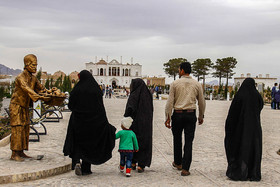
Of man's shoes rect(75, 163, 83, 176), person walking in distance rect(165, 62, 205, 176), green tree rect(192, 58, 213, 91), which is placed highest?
green tree rect(192, 58, 213, 91)

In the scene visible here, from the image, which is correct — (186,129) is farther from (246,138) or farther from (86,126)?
(86,126)

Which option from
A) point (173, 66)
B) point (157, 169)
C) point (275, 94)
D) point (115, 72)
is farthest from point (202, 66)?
point (157, 169)

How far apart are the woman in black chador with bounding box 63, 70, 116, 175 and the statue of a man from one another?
2.97 ft

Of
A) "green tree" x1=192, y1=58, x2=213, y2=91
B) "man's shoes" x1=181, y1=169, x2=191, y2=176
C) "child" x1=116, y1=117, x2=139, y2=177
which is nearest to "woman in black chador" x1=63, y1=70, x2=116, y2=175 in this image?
"child" x1=116, y1=117, x2=139, y2=177

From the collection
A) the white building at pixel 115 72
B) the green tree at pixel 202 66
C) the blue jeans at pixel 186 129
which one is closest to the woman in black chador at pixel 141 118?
the blue jeans at pixel 186 129

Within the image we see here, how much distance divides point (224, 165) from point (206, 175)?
37.9 inches

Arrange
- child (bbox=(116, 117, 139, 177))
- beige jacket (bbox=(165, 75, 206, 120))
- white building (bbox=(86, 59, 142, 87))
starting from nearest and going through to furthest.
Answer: child (bbox=(116, 117, 139, 177)) → beige jacket (bbox=(165, 75, 206, 120)) → white building (bbox=(86, 59, 142, 87))

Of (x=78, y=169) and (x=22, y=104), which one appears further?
(x=22, y=104)

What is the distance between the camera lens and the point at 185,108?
6.18 meters

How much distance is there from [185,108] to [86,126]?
5.44 ft

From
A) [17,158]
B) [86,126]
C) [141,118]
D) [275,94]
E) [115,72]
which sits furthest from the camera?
[115,72]

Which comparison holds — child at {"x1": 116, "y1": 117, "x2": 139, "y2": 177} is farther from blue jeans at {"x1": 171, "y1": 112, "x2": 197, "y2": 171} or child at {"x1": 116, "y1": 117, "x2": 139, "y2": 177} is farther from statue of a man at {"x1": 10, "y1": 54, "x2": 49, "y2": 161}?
statue of a man at {"x1": 10, "y1": 54, "x2": 49, "y2": 161}

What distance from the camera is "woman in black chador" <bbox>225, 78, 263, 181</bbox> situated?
5.85m

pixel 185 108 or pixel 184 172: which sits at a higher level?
pixel 185 108
